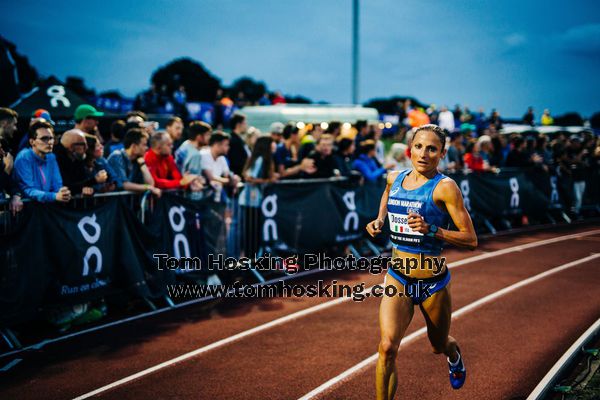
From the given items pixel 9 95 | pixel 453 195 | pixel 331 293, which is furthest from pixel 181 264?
pixel 9 95

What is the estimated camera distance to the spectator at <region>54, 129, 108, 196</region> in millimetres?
7520

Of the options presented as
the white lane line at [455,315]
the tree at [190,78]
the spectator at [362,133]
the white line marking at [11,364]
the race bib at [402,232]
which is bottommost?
the white line marking at [11,364]

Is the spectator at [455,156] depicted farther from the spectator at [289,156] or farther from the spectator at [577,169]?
the spectator at [577,169]

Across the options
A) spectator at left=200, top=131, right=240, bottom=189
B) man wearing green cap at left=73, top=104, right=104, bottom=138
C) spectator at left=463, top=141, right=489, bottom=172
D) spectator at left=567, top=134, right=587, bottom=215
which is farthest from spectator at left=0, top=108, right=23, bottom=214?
spectator at left=567, top=134, right=587, bottom=215

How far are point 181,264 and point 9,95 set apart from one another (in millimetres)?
7608

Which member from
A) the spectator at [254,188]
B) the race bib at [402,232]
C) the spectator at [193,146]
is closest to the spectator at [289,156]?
the spectator at [254,188]

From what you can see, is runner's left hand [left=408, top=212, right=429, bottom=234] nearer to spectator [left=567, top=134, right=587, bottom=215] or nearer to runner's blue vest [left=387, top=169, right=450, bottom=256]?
runner's blue vest [left=387, top=169, right=450, bottom=256]

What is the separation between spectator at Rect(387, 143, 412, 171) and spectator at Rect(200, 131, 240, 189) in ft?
13.9

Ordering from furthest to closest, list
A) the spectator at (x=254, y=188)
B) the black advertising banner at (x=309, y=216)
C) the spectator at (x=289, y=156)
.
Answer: the spectator at (x=289, y=156)
the black advertising banner at (x=309, y=216)
the spectator at (x=254, y=188)

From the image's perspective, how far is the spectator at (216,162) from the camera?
926 centimetres

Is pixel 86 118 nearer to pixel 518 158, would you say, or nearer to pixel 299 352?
pixel 299 352

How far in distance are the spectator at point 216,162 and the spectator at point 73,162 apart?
1989 millimetres

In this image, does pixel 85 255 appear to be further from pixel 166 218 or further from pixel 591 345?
pixel 591 345

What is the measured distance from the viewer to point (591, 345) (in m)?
6.59
